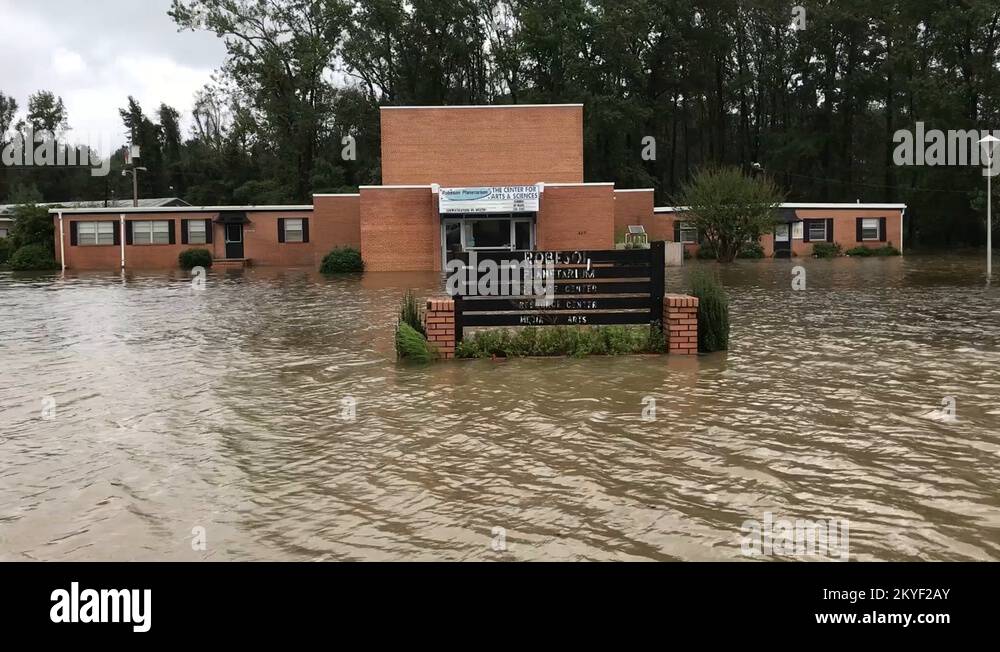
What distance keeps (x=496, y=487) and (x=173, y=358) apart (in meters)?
7.97

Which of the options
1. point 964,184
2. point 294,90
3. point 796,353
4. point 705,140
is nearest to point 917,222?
point 964,184

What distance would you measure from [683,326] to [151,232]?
41041 mm

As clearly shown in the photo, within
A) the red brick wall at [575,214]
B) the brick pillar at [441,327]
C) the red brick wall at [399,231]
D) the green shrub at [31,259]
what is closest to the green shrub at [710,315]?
the brick pillar at [441,327]

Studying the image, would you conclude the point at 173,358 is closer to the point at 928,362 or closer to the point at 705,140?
the point at 928,362

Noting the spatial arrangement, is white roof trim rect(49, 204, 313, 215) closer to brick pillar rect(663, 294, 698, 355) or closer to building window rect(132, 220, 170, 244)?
building window rect(132, 220, 170, 244)

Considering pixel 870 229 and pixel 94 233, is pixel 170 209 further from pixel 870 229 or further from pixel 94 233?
pixel 870 229

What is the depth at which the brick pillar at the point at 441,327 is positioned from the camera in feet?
38.5

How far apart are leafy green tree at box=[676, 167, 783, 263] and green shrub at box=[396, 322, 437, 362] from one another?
95.5 ft

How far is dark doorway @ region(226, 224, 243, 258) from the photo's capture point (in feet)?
154

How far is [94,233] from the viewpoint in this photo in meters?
45.6

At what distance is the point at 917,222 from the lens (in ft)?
190

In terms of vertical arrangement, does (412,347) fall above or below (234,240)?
below

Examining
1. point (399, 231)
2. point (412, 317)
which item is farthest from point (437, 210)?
point (412, 317)

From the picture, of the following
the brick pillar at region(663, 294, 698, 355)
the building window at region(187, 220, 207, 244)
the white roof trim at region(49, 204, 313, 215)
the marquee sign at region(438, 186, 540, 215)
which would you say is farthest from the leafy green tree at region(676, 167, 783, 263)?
the brick pillar at region(663, 294, 698, 355)
